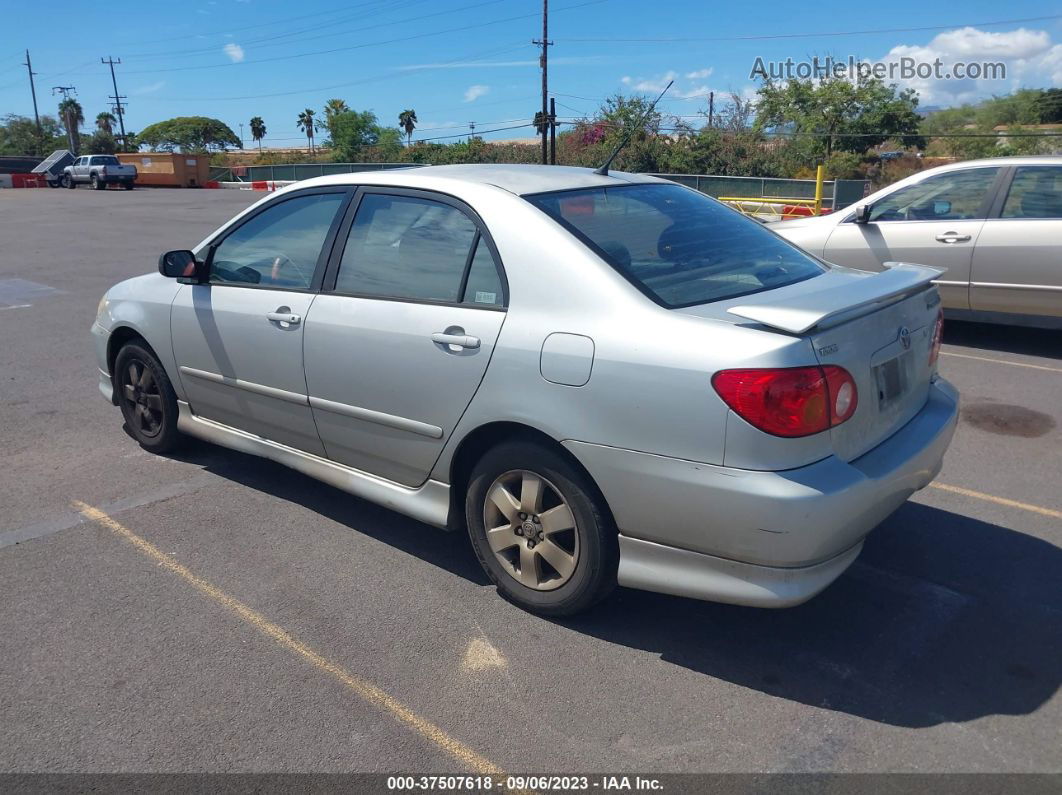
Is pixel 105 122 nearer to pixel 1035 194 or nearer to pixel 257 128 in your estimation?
pixel 257 128

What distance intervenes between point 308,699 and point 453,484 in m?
1.04

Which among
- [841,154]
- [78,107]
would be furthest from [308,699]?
[78,107]

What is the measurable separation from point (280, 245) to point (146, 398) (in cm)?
154

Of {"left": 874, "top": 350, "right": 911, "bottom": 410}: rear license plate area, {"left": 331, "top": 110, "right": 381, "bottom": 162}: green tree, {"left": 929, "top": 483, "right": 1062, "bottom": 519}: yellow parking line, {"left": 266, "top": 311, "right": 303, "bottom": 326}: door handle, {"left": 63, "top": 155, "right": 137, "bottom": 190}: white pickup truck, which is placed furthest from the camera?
{"left": 331, "top": 110, "right": 381, "bottom": 162}: green tree

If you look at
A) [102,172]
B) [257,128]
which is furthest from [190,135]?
[102,172]

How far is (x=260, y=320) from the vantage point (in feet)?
14.4

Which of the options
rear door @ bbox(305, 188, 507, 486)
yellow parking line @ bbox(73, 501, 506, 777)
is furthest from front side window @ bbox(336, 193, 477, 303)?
yellow parking line @ bbox(73, 501, 506, 777)

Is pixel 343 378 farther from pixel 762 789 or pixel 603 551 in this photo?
pixel 762 789

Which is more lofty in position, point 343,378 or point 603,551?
A: point 343,378

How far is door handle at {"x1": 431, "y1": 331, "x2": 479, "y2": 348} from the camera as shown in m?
3.53

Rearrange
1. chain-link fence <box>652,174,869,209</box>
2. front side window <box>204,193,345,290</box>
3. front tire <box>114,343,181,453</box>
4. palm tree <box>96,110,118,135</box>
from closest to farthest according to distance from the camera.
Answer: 1. front side window <box>204,193,345,290</box>
2. front tire <box>114,343,181,453</box>
3. chain-link fence <box>652,174,869,209</box>
4. palm tree <box>96,110,118,135</box>

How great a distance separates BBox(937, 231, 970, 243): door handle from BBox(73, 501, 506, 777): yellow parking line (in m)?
6.67

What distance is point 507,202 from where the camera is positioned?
369 cm

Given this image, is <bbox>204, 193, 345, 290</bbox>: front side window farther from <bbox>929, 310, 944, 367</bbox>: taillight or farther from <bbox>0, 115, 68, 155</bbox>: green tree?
<bbox>0, 115, 68, 155</bbox>: green tree
